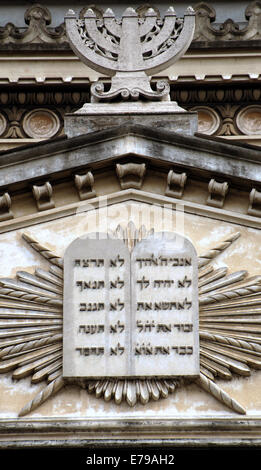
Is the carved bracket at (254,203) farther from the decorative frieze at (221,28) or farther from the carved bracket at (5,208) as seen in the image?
the decorative frieze at (221,28)

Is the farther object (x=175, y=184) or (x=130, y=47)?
(x=130, y=47)

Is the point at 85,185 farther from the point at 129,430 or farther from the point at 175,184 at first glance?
the point at 129,430

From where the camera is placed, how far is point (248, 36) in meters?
22.7

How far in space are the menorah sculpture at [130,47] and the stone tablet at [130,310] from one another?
2.24 metres

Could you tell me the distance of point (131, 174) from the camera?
54.3 feet

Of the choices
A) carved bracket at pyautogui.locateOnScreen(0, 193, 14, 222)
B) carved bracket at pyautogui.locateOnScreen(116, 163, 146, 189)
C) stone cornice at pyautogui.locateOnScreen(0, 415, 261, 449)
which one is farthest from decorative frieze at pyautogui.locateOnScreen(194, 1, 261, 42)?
stone cornice at pyautogui.locateOnScreen(0, 415, 261, 449)

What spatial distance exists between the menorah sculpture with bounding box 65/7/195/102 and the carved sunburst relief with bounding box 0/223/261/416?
7.25 feet

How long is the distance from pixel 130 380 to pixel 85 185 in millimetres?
2314

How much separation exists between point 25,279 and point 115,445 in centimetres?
214

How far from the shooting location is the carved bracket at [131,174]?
16469 mm

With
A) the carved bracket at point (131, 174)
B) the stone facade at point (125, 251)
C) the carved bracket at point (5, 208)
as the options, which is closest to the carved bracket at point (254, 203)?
the stone facade at point (125, 251)

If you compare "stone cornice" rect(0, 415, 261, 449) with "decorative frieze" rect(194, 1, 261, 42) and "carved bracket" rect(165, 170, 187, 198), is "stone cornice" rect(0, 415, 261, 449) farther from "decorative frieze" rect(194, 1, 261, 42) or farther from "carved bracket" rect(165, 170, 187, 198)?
"decorative frieze" rect(194, 1, 261, 42)

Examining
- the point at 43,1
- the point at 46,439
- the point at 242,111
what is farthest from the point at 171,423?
the point at 43,1

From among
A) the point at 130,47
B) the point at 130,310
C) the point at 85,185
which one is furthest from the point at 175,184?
the point at 130,47
